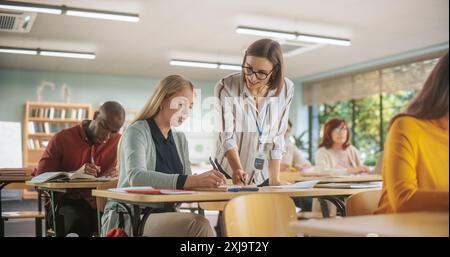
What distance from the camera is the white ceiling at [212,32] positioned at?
2.47 metres

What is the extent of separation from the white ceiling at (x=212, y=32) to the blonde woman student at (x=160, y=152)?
12 centimetres

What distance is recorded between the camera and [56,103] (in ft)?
12.8

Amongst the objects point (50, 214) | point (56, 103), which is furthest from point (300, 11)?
point (50, 214)

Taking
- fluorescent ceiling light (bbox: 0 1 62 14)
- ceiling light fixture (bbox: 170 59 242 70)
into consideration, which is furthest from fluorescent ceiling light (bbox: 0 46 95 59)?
ceiling light fixture (bbox: 170 59 242 70)

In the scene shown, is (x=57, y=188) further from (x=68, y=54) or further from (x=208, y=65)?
(x=208, y=65)

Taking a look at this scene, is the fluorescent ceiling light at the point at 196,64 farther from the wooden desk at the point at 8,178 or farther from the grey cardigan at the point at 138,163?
the wooden desk at the point at 8,178

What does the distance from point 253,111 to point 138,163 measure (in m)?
0.51

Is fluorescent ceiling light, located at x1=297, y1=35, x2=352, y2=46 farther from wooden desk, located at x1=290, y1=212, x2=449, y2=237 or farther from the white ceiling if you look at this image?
wooden desk, located at x1=290, y1=212, x2=449, y2=237

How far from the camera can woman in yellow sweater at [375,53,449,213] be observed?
1371mm

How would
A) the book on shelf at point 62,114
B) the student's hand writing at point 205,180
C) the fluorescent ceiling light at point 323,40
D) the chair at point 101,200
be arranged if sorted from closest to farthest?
the student's hand writing at point 205,180
the chair at point 101,200
the book on shelf at point 62,114
the fluorescent ceiling light at point 323,40

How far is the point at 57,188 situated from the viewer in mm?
2641

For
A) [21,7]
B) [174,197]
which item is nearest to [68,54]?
[21,7]

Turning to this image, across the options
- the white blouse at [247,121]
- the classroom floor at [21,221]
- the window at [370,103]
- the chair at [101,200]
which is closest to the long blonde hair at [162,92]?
the white blouse at [247,121]
